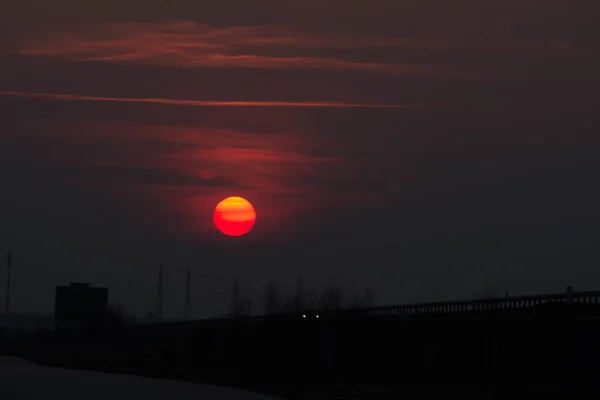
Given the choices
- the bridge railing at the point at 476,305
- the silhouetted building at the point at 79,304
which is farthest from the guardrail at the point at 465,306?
the silhouetted building at the point at 79,304

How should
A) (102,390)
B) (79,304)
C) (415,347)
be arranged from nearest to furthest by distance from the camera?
(102,390) < (415,347) < (79,304)

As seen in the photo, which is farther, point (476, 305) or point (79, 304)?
point (79, 304)

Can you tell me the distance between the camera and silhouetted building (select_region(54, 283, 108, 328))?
126 meters

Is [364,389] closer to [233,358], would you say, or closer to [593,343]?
[593,343]

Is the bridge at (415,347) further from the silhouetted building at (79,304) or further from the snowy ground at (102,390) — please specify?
the silhouetted building at (79,304)

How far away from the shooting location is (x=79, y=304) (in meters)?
126

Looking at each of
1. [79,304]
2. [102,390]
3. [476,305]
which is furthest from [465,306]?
[79,304]

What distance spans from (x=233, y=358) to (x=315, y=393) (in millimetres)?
24284

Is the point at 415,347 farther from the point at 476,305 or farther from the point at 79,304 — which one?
the point at 79,304

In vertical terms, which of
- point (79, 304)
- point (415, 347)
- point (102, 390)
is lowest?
point (102, 390)

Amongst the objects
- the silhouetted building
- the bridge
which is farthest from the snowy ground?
the silhouetted building

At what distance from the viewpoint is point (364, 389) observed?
1624 inches

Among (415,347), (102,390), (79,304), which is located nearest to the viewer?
(102,390)

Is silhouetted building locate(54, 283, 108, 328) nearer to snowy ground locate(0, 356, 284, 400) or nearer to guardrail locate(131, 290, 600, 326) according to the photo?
guardrail locate(131, 290, 600, 326)
